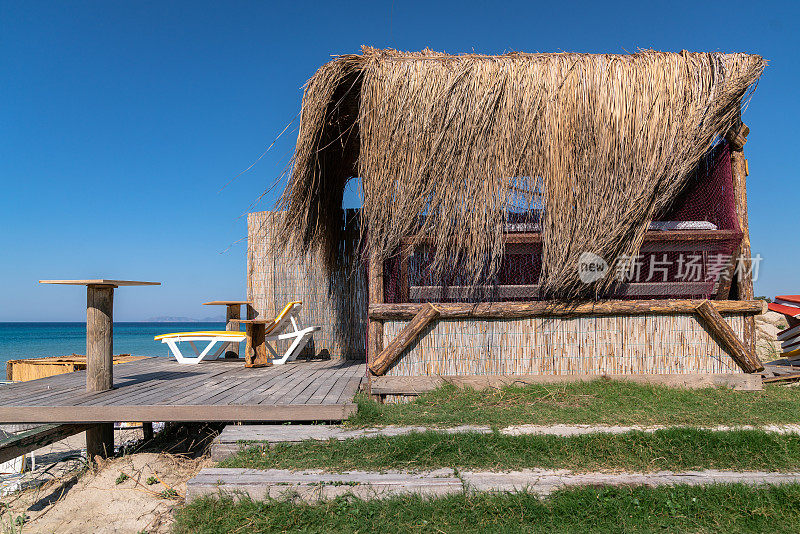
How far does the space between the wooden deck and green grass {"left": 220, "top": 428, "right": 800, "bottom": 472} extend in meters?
0.52

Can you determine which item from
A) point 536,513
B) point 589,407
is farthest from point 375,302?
point 536,513

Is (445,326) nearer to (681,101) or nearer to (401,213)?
(401,213)

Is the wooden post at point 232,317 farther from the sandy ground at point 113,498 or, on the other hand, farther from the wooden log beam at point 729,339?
the wooden log beam at point 729,339

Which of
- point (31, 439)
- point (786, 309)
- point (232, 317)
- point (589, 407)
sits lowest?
point (31, 439)

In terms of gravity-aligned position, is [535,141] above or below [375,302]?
above

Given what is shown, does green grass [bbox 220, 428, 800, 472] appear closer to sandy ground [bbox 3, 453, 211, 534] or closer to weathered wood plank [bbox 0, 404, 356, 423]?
weathered wood plank [bbox 0, 404, 356, 423]

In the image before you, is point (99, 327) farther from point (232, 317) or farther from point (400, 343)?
point (232, 317)

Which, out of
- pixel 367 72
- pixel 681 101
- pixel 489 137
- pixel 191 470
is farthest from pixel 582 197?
pixel 191 470

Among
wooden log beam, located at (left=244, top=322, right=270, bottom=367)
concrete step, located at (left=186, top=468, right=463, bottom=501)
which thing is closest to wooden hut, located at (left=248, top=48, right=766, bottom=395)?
concrete step, located at (left=186, top=468, right=463, bottom=501)

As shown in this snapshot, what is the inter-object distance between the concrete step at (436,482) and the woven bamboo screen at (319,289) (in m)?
4.44

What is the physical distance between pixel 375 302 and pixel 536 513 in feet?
8.06

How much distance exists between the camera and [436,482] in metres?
2.61

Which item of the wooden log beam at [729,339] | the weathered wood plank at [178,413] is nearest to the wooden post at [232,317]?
the weathered wood plank at [178,413]

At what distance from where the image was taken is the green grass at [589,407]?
3.41 metres
